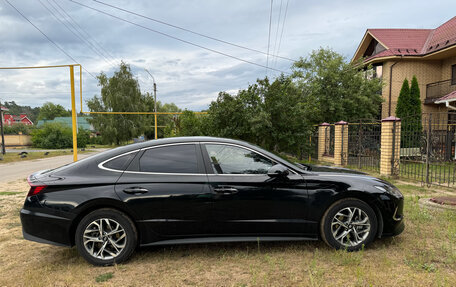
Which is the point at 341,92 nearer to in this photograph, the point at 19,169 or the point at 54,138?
the point at 19,169

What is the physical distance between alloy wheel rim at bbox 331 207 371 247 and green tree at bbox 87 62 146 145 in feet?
117

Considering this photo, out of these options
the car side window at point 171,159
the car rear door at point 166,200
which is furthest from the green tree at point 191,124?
the car rear door at point 166,200

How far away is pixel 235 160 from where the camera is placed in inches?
133

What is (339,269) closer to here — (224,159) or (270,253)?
(270,253)

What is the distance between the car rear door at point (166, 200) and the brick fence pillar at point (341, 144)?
10.3 metres

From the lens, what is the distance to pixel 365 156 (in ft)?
38.0

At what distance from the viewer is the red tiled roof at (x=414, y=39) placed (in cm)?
1703

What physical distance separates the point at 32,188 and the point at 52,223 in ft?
1.49

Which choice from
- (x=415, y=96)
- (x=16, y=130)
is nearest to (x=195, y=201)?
(x=415, y=96)

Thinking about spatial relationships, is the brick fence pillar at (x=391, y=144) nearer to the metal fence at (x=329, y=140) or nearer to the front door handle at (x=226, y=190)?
the metal fence at (x=329, y=140)

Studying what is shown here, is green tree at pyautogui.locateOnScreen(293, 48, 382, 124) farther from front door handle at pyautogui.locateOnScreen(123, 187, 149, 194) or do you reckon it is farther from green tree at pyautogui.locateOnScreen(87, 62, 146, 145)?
green tree at pyautogui.locateOnScreen(87, 62, 146, 145)

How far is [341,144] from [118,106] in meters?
31.6

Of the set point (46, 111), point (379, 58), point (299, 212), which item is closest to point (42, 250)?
point (299, 212)

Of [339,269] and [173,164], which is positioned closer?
[339,269]
